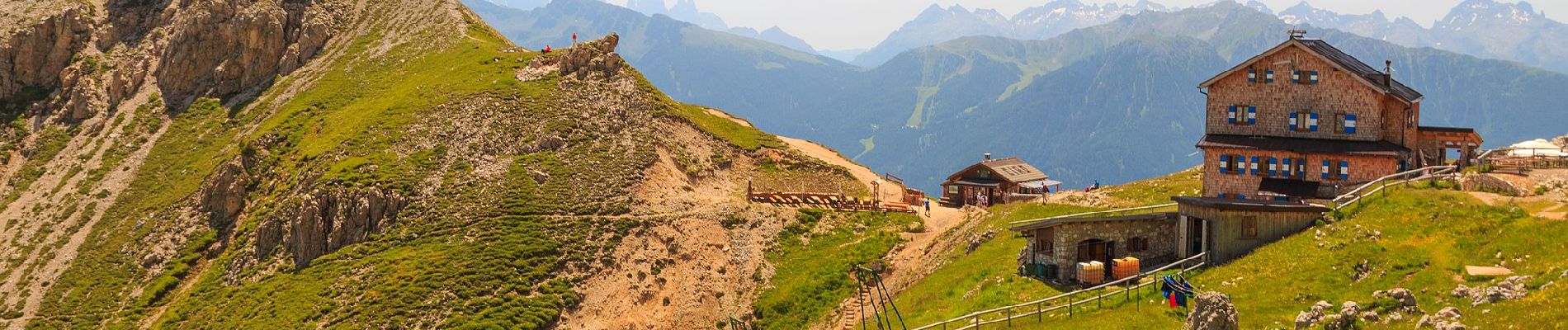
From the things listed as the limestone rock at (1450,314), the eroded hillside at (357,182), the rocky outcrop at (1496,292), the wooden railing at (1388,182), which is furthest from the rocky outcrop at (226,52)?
the limestone rock at (1450,314)

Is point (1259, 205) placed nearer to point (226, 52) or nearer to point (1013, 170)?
point (1013, 170)

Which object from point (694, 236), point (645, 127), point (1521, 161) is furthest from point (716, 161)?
point (1521, 161)

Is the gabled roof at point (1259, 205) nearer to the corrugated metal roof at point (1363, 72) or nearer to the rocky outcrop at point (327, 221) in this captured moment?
the corrugated metal roof at point (1363, 72)

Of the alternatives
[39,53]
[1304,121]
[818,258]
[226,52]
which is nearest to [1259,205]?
[1304,121]

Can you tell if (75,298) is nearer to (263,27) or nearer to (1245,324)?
(263,27)

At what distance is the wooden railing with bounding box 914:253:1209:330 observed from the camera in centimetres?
4306

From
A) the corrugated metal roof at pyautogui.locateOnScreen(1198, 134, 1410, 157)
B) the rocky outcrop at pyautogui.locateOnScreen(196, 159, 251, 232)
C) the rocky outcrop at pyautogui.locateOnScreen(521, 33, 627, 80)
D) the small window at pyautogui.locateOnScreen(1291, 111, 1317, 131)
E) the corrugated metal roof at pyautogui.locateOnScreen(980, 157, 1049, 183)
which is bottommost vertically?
the rocky outcrop at pyautogui.locateOnScreen(196, 159, 251, 232)

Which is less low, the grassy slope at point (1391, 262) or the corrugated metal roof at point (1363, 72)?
the corrugated metal roof at point (1363, 72)

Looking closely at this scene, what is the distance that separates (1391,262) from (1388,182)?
1353 centimetres

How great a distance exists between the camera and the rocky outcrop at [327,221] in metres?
79.6

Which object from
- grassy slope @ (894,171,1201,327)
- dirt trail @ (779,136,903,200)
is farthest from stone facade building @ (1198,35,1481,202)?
dirt trail @ (779,136,903,200)

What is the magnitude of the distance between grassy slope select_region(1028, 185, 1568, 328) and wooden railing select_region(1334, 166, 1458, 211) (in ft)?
3.38

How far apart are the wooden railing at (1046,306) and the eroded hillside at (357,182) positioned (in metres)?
28.1

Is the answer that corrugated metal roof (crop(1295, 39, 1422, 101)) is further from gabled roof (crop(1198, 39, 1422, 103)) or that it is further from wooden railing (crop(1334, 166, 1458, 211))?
wooden railing (crop(1334, 166, 1458, 211))
